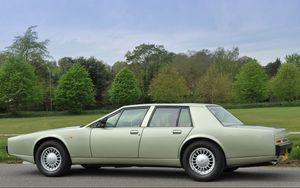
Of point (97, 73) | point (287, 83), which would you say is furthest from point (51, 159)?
point (287, 83)

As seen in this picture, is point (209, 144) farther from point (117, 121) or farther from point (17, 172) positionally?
point (17, 172)

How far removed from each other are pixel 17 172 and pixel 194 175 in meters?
4.08

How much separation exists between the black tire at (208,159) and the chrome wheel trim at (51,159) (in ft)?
8.46

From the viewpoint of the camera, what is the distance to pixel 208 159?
29.9 ft

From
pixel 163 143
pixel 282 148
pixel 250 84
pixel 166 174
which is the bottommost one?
pixel 166 174

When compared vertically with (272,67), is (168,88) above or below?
below

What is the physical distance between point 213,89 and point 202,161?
88.5 meters

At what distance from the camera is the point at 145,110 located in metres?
9.87

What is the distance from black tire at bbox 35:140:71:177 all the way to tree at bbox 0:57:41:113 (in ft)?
247

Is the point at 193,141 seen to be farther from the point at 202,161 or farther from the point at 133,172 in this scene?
the point at 133,172

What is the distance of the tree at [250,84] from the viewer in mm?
97875

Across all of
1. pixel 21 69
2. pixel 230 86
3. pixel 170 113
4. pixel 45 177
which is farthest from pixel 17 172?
pixel 230 86

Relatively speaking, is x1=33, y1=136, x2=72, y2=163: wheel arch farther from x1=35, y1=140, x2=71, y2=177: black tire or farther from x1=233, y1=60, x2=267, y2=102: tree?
x1=233, y1=60, x2=267, y2=102: tree

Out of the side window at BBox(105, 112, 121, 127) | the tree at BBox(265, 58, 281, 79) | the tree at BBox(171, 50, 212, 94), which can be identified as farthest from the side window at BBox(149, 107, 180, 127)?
the tree at BBox(265, 58, 281, 79)
